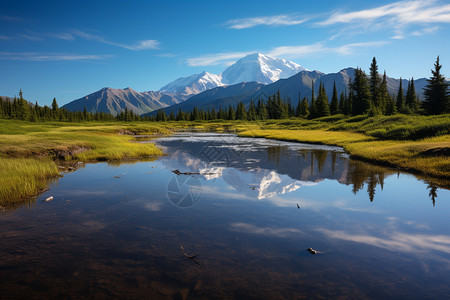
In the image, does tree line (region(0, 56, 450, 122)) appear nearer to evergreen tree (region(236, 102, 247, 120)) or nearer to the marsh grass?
evergreen tree (region(236, 102, 247, 120))

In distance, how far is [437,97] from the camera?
60.1 metres

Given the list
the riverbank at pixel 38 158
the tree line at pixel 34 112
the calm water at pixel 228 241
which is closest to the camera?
the calm water at pixel 228 241

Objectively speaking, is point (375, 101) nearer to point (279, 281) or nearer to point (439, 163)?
point (439, 163)

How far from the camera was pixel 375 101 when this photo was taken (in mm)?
86375

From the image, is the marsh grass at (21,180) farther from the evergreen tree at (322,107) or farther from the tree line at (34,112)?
the tree line at (34,112)

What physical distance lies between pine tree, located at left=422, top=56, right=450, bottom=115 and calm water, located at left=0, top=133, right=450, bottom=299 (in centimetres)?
5659

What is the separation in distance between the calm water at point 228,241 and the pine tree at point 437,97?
186 ft

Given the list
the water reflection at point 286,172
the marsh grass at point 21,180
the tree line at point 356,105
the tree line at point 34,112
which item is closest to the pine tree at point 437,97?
the tree line at point 356,105

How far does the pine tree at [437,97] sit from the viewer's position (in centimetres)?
5934

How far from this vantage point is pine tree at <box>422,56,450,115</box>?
5934cm

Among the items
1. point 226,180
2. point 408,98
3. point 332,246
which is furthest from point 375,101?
point 332,246

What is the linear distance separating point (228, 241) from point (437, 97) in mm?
71389

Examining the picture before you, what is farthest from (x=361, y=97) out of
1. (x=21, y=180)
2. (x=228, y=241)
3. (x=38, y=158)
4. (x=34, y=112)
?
(x=34, y=112)

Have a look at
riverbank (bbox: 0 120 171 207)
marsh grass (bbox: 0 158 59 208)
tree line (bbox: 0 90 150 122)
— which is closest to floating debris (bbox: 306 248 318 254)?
marsh grass (bbox: 0 158 59 208)
